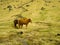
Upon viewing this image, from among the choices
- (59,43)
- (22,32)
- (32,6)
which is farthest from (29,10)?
(59,43)

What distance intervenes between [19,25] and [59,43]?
6.18m

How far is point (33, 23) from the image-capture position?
26719 mm

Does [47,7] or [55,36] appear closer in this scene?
[55,36]

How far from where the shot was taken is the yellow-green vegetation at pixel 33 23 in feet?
64.3

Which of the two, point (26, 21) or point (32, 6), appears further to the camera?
point (32, 6)

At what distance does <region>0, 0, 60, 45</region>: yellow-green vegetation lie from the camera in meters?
19.6

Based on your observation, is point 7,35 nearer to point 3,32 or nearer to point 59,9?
point 3,32

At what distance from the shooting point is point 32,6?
3803 centimetres

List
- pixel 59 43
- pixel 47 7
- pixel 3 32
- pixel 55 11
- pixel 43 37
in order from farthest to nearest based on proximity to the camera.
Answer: pixel 47 7
pixel 55 11
pixel 3 32
pixel 43 37
pixel 59 43

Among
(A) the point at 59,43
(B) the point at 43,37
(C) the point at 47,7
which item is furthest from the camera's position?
(C) the point at 47,7

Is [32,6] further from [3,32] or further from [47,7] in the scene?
[3,32]

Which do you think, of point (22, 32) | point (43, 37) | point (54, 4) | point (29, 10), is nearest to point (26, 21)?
point (22, 32)

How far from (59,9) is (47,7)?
8.10ft

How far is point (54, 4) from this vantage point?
3962 centimetres
